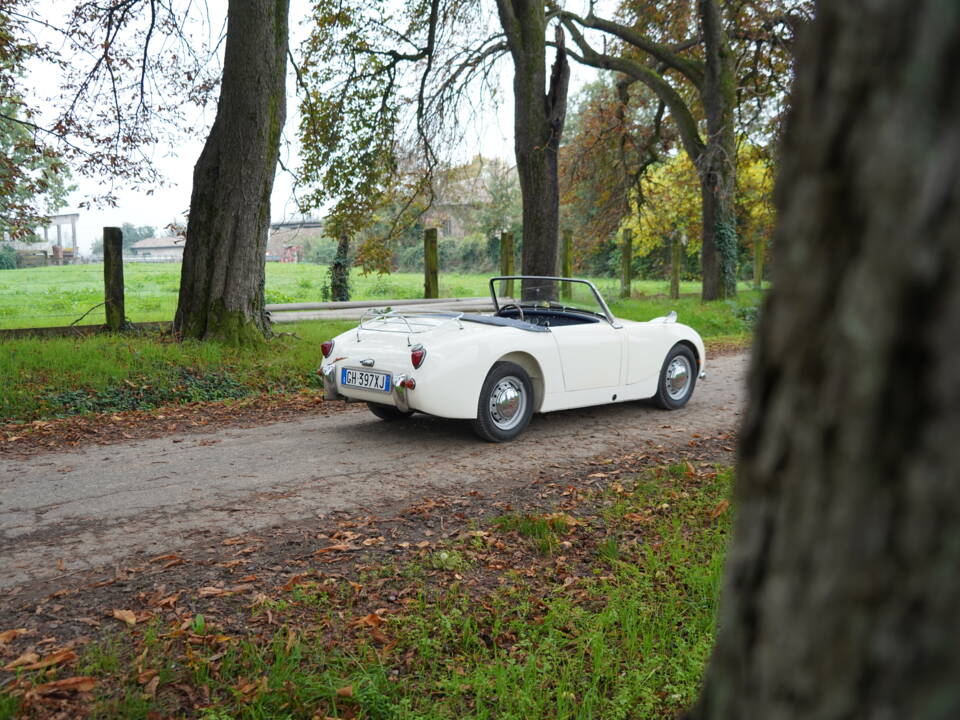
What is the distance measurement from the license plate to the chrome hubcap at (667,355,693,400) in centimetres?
349

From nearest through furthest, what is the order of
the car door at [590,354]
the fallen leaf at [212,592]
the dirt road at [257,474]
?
the fallen leaf at [212,592] → the dirt road at [257,474] → the car door at [590,354]

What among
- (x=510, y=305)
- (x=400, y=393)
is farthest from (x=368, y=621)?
(x=510, y=305)

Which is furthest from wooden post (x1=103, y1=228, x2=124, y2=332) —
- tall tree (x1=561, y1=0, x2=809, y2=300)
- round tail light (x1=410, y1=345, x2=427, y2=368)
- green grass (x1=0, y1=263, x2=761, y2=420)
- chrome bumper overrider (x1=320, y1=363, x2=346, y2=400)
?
tall tree (x1=561, y1=0, x2=809, y2=300)

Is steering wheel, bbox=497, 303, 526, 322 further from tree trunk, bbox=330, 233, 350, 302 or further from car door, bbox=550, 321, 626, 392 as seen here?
tree trunk, bbox=330, 233, 350, 302

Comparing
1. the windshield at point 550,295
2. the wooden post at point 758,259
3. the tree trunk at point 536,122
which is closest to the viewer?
the windshield at point 550,295

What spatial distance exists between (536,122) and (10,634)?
1338 centimetres

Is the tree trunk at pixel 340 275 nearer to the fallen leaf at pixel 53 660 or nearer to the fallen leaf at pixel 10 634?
the fallen leaf at pixel 10 634

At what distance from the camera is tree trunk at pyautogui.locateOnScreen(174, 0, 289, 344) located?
35.8 feet

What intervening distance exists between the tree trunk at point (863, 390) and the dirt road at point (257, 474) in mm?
4113

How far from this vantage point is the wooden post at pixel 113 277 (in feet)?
38.3

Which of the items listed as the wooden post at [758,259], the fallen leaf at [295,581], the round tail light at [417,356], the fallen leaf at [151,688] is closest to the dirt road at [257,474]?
the round tail light at [417,356]

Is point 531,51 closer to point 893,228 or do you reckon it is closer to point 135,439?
point 135,439

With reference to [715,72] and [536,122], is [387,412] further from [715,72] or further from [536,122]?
[715,72]

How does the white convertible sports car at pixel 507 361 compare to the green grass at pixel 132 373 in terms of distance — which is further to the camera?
the green grass at pixel 132 373
